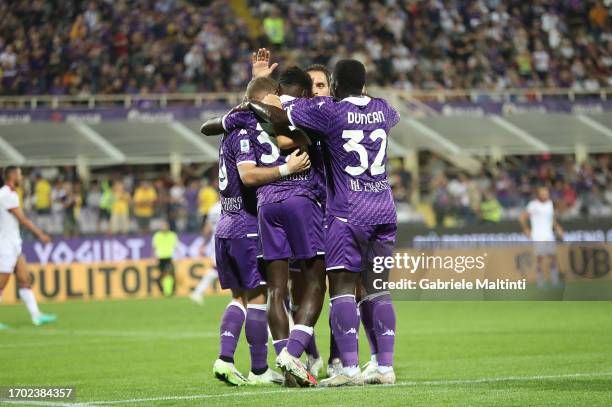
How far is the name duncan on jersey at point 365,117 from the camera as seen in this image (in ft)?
31.4

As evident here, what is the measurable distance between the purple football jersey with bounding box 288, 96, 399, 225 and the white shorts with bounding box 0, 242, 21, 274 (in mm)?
9900

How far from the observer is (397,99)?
35719mm

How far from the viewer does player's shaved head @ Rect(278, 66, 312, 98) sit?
10.2 meters

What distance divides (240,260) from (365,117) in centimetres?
174

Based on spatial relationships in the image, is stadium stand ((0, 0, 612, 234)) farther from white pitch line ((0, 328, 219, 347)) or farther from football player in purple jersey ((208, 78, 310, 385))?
football player in purple jersey ((208, 78, 310, 385))

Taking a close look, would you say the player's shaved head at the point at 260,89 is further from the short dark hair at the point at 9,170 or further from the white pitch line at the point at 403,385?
the short dark hair at the point at 9,170

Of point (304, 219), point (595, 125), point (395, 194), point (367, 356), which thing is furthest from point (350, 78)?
point (595, 125)

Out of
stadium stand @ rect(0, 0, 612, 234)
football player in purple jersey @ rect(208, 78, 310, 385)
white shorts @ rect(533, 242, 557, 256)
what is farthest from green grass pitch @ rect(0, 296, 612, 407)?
stadium stand @ rect(0, 0, 612, 234)

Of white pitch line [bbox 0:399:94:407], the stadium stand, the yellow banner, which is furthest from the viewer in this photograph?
the stadium stand

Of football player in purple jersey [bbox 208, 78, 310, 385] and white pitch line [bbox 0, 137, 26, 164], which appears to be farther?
white pitch line [bbox 0, 137, 26, 164]

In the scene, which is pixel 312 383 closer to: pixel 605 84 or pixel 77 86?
pixel 77 86

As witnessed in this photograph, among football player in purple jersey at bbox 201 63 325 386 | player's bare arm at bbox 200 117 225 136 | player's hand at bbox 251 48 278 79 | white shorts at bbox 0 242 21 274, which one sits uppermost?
player's hand at bbox 251 48 278 79

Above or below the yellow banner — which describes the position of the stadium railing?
above

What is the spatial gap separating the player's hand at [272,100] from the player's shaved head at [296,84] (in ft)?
1.08
